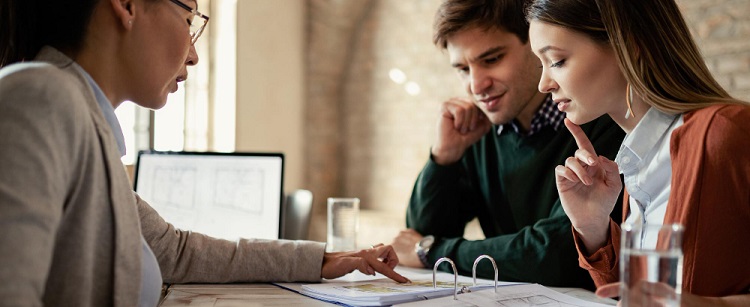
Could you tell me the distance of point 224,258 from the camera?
169 centimetres

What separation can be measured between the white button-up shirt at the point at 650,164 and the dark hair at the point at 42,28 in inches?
40.0

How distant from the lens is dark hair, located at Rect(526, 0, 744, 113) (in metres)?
1.41

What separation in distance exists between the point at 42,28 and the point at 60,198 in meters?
0.38

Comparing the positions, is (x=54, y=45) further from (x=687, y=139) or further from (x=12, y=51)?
(x=687, y=139)

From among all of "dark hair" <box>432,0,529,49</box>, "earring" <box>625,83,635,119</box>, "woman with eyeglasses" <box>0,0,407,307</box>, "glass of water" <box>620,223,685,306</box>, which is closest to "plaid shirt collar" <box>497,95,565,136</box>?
"dark hair" <box>432,0,529,49</box>

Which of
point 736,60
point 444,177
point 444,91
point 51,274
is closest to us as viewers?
point 51,274

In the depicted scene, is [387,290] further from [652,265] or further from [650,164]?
[652,265]

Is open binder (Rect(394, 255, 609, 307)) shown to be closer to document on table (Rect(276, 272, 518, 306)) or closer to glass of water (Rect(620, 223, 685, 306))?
document on table (Rect(276, 272, 518, 306))

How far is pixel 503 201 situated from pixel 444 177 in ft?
0.72

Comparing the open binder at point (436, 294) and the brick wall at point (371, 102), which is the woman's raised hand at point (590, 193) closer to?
the open binder at point (436, 294)

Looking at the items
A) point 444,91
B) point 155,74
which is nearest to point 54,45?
point 155,74

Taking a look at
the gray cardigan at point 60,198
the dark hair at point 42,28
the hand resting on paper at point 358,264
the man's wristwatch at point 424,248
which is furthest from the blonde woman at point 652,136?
the dark hair at point 42,28

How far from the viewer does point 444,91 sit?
6.43 metres

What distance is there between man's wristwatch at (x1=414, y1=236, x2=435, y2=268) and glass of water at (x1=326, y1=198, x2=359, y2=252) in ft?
1.08
